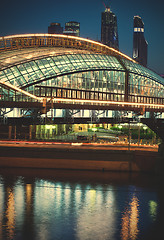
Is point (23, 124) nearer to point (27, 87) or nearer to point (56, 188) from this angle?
point (27, 87)

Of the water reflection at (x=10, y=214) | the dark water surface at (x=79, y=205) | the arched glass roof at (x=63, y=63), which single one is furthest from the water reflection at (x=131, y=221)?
the arched glass roof at (x=63, y=63)

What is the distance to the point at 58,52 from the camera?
89.9 m

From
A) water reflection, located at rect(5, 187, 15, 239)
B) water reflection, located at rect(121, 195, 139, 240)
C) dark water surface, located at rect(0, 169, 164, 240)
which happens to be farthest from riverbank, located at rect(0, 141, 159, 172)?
water reflection, located at rect(121, 195, 139, 240)

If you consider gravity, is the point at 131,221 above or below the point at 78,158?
below

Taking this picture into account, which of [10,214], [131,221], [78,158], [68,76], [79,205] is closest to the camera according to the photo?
[131,221]

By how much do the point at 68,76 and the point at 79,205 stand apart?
50.2 meters

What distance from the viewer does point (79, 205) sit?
3891 cm

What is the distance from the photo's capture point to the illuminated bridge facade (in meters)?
73.1

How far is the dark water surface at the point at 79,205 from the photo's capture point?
104ft

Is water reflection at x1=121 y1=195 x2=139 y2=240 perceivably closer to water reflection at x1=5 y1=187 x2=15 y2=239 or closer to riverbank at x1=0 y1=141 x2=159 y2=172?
water reflection at x1=5 y1=187 x2=15 y2=239

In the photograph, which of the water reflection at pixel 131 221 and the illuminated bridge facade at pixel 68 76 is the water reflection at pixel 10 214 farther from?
the illuminated bridge facade at pixel 68 76

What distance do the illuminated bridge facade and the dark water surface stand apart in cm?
1735

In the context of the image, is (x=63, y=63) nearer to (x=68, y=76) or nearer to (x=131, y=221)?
(x=68, y=76)

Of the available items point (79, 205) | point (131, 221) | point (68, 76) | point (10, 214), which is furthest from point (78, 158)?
point (68, 76)
